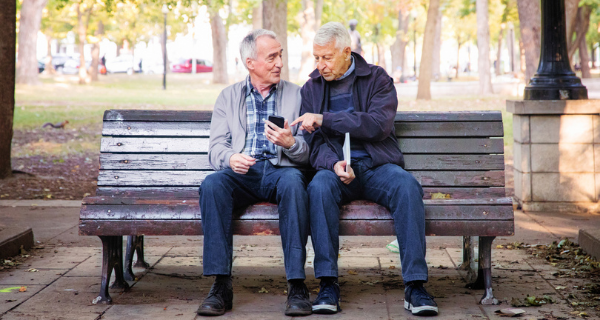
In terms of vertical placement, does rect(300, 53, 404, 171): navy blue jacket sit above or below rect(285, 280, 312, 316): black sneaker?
above

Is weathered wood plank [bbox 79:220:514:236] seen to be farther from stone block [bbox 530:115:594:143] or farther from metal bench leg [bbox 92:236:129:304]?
stone block [bbox 530:115:594:143]

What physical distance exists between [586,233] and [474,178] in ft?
4.04

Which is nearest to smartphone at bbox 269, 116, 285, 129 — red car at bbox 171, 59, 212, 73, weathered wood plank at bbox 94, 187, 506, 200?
weathered wood plank at bbox 94, 187, 506, 200

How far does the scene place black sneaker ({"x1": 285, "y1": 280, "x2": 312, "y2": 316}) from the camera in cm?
364

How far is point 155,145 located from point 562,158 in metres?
4.06

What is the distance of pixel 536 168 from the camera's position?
6.60 m

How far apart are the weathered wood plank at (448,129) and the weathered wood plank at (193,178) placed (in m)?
0.24

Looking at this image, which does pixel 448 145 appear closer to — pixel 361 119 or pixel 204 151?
pixel 361 119

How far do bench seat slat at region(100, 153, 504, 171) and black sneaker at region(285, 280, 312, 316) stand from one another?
107cm

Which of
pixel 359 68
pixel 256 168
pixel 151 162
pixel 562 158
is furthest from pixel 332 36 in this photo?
pixel 562 158

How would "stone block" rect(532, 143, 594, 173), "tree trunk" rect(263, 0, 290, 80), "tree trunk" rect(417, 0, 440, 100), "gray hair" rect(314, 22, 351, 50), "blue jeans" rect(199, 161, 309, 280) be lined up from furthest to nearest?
1. "tree trunk" rect(417, 0, 440, 100)
2. "tree trunk" rect(263, 0, 290, 80)
3. "stone block" rect(532, 143, 594, 173)
4. "gray hair" rect(314, 22, 351, 50)
5. "blue jeans" rect(199, 161, 309, 280)

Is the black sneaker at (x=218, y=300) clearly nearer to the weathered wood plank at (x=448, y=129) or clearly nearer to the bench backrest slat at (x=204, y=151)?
the bench backrest slat at (x=204, y=151)

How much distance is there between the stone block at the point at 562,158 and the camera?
21.5 ft

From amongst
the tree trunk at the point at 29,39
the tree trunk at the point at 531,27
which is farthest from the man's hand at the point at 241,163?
the tree trunk at the point at 29,39
